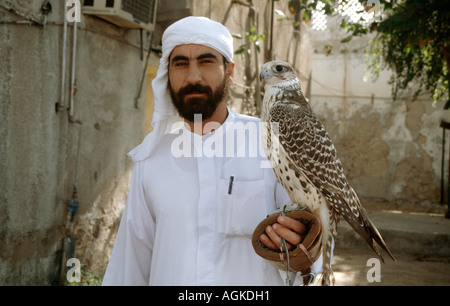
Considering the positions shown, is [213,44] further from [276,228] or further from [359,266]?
[359,266]

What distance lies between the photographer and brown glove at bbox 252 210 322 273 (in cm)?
168

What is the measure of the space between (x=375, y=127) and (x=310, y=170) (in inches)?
462

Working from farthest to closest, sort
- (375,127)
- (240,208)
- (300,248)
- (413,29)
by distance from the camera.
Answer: (375,127)
(413,29)
(240,208)
(300,248)

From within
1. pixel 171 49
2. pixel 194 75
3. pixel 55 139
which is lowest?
pixel 55 139

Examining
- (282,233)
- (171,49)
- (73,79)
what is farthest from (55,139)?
(282,233)

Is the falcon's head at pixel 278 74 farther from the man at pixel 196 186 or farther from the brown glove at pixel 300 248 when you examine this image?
the brown glove at pixel 300 248

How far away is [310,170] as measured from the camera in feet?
6.98

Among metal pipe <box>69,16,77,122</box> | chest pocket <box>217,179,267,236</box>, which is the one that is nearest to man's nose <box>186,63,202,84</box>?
chest pocket <box>217,179,267,236</box>

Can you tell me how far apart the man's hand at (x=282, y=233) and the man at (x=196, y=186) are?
0.23 metres

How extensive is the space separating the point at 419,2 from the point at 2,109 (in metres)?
4.05

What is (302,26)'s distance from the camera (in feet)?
33.7

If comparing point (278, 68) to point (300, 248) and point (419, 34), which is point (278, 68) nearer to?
point (300, 248)

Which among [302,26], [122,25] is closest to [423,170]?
Result: [302,26]

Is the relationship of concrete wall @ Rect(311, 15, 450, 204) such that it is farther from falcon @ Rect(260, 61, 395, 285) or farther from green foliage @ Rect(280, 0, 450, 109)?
falcon @ Rect(260, 61, 395, 285)
